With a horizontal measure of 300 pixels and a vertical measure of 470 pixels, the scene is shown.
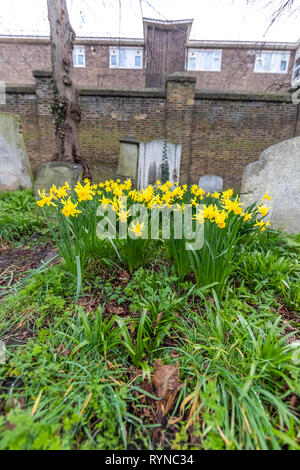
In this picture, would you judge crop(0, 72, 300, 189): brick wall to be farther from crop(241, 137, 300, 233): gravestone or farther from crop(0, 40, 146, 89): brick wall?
crop(0, 40, 146, 89): brick wall

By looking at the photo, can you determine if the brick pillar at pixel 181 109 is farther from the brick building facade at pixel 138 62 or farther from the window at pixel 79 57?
the window at pixel 79 57

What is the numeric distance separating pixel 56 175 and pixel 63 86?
75.7 inches

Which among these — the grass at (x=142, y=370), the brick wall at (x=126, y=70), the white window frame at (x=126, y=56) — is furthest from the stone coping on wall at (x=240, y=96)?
the white window frame at (x=126, y=56)

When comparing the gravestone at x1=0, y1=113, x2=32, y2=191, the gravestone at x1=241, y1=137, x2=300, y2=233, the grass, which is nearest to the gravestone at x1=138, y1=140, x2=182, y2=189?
the gravestone at x1=241, y1=137, x2=300, y2=233

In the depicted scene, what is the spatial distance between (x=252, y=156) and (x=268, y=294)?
7.59 m

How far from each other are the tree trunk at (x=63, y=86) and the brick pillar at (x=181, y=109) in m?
3.41

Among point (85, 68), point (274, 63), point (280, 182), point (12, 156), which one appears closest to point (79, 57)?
point (85, 68)

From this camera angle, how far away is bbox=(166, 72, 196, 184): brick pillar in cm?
722

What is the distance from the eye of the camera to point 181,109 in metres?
7.46

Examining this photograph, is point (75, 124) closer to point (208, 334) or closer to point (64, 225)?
point (64, 225)

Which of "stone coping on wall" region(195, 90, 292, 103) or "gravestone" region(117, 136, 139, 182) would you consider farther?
Result: "stone coping on wall" region(195, 90, 292, 103)

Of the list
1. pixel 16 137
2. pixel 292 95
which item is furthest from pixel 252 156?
pixel 16 137

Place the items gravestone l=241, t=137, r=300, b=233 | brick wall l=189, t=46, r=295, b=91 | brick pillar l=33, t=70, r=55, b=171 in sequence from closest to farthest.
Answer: gravestone l=241, t=137, r=300, b=233, brick pillar l=33, t=70, r=55, b=171, brick wall l=189, t=46, r=295, b=91

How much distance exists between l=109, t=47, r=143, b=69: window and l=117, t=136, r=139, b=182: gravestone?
14667mm
